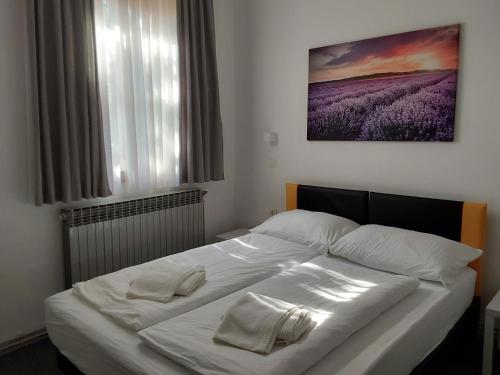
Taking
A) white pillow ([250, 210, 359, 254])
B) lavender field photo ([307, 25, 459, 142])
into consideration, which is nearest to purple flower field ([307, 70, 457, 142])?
lavender field photo ([307, 25, 459, 142])

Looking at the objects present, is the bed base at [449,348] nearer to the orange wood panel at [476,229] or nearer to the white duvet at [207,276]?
the orange wood panel at [476,229]

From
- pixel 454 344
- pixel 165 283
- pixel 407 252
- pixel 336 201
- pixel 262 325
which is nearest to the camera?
pixel 262 325

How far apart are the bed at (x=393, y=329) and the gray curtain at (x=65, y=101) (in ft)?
2.86

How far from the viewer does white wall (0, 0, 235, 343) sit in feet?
8.34

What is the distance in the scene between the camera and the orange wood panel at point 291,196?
3.57 m

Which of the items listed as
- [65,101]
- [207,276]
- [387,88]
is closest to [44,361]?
[207,276]

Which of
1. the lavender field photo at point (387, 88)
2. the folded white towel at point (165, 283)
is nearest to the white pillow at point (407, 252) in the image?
the lavender field photo at point (387, 88)

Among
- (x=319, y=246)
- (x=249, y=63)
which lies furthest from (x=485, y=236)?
(x=249, y=63)

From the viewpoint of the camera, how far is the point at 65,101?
8.73ft

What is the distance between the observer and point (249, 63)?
3.92 m

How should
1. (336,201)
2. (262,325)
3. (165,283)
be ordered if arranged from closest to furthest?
(262,325) → (165,283) → (336,201)

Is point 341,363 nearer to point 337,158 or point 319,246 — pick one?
point 319,246

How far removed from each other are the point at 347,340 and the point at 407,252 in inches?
39.1

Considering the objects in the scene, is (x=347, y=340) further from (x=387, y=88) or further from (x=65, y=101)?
(x=65, y=101)
